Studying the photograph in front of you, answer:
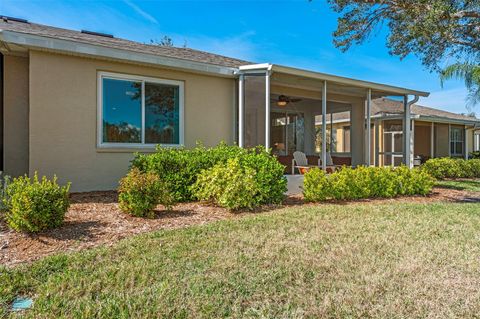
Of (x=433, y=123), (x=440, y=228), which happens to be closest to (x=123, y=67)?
(x=440, y=228)

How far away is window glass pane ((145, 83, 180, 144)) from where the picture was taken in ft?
29.7

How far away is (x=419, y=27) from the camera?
796cm

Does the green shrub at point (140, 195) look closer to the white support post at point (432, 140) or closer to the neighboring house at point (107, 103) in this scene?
the neighboring house at point (107, 103)

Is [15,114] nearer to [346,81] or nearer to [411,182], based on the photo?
[346,81]

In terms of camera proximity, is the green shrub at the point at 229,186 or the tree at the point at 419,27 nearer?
the green shrub at the point at 229,186

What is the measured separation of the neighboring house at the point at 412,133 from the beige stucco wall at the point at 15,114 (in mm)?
12754

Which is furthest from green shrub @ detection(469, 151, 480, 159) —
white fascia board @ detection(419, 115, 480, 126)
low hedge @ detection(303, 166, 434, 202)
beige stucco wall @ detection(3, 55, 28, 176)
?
beige stucco wall @ detection(3, 55, 28, 176)

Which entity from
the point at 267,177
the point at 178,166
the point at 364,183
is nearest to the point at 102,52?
the point at 178,166

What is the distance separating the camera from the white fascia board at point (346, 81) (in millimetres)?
9688

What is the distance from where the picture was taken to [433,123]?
22062mm

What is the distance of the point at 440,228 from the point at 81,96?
7.95 meters

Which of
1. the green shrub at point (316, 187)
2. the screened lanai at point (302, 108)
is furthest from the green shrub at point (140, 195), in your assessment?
the screened lanai at point (302, 108)

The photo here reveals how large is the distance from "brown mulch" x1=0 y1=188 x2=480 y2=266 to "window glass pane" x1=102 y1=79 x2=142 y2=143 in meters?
1.52

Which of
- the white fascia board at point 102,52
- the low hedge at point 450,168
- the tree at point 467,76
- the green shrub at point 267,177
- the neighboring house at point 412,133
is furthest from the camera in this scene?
the neighboring house at point 412,133
